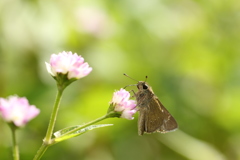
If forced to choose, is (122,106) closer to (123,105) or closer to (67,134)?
(123,105)

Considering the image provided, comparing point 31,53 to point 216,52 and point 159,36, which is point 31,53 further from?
point 216,52

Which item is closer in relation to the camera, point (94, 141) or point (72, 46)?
point (94, 141)

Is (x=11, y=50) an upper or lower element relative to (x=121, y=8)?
lower

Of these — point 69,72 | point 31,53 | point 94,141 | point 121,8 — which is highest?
point 121,8

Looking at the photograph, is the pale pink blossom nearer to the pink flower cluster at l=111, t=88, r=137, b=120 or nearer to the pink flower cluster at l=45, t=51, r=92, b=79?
the pink flower cluster at l=45, t=51, r=92, b=79

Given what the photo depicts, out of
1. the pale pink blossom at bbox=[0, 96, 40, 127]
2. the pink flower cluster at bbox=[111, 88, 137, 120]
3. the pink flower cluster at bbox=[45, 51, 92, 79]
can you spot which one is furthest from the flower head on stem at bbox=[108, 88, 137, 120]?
the pale pink blossom at bbox=[0, 96, 40, 127]

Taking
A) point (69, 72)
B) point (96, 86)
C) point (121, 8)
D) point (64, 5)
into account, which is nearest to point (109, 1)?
point (121, 8)
